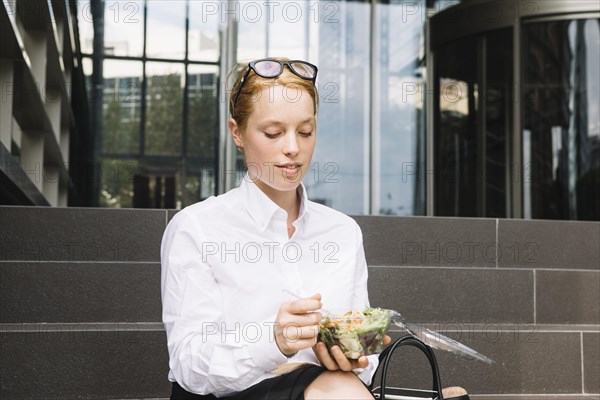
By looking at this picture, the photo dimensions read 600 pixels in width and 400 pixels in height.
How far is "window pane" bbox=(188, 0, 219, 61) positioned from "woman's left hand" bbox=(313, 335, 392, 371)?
722 cm

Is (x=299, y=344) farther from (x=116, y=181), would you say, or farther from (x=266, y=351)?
(x=116, y=181)

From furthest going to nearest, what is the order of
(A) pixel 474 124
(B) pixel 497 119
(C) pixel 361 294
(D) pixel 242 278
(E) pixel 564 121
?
(A) pixel 474 124
(B) pixel 497 119
(E) pixel 564 121
(C) pixel 361 294
(D) pixel 242 278

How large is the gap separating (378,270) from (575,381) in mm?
1176

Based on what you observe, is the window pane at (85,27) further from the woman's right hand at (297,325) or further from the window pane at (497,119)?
the woman's right hand at (297,325)

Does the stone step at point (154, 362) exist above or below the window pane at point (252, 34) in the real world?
below

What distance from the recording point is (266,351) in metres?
1.50

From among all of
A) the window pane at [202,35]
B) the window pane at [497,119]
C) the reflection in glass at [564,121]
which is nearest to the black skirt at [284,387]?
the reflection in glass at [564,121]

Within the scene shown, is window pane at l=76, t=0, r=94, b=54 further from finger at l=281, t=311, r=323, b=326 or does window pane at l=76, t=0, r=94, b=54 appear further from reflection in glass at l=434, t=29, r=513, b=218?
finger at l=281, t=311, r=323, b=326

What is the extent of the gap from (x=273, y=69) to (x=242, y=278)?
525 millimetres

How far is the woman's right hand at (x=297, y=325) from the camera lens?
57.3 inches

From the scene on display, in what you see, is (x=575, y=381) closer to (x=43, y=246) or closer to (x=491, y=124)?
(x=43, y=246)

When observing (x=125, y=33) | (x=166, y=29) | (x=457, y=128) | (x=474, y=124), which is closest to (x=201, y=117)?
(x=166, y=29)

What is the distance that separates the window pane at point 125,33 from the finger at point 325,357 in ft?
25.5

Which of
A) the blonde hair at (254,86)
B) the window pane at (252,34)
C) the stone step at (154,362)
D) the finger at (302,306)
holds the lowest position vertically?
the stone step at (154,362)
